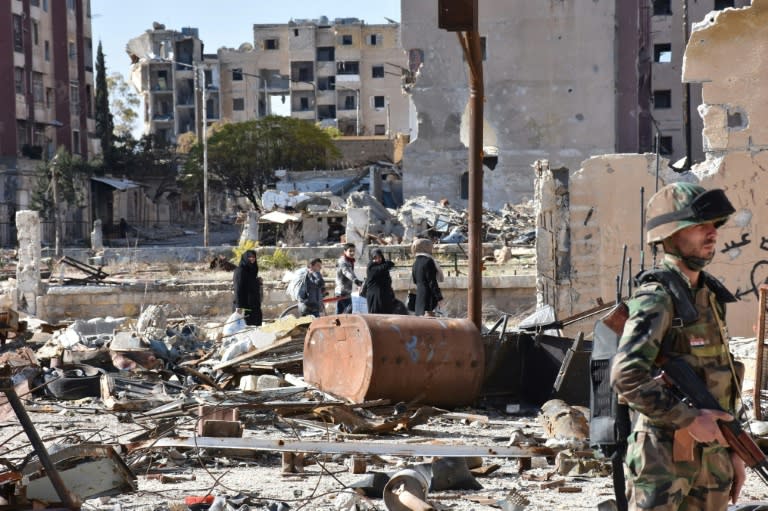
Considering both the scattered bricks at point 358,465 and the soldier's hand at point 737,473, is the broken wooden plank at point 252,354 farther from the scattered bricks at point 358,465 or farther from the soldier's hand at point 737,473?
the soldier's hand at point 737,473

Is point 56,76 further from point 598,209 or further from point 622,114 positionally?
point 598,209

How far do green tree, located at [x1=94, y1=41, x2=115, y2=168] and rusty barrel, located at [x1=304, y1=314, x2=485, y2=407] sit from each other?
56.0 meters

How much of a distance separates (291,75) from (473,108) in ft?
266

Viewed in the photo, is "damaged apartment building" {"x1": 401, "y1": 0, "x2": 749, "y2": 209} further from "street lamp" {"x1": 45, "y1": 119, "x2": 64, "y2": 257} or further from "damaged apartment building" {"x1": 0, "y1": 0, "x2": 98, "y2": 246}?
"damaged apartment building" {"x1": 0, "y1": 0, "x2": 98, "y2": 246}

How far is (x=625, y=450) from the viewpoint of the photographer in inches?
170

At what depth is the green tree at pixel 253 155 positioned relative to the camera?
60062 millimetres

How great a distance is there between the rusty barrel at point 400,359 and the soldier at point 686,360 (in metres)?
4.87

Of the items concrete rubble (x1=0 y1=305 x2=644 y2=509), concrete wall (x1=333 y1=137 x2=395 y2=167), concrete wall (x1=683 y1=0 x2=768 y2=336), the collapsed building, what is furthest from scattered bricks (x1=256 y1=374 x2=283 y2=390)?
concrete wall (x1=333 y1=137 x2=395 y2=167)

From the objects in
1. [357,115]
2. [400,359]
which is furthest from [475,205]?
[357,115]

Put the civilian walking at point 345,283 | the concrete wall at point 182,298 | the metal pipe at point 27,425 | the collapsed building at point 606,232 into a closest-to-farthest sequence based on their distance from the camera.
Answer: the metal pipe at point 27,425 → the collapsed building at point 606,232 → the civilian walking at point 345,283 → the concrete wall at point 182,298

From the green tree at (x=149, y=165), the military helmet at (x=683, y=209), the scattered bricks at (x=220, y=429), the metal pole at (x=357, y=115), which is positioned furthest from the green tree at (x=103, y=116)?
the military helmet at (x=683, y=209)

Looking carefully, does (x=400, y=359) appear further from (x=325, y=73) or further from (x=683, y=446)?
(x=325, y=73)

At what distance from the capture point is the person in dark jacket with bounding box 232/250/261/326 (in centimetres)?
1418

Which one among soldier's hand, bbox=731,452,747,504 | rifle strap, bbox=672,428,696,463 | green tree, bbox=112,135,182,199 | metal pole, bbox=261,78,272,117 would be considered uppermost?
metal pole, bbox=261,78,272,117
